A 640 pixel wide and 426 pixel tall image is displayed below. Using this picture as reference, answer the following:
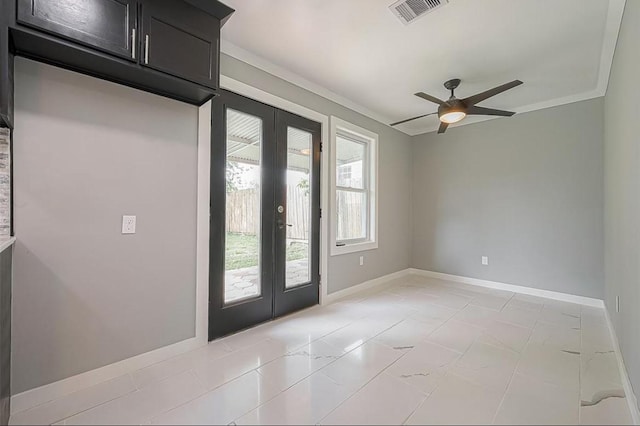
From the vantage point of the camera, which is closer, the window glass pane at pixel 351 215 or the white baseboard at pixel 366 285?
the white baseboard at pixel 366 285

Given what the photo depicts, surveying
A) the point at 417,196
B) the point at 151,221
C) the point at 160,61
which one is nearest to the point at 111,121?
the point at 160,61

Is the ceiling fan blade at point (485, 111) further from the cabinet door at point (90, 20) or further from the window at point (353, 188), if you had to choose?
the cabinet door at point (90, 20)

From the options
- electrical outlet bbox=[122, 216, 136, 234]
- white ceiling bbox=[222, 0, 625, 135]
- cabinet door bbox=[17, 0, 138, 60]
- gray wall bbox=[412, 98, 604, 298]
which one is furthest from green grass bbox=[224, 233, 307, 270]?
gray wall bbox=[412, 98, 604, 298]

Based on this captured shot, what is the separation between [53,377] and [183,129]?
1.80 metres

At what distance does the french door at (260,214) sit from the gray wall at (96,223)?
0.25 metres

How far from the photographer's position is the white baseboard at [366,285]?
3.61 meters

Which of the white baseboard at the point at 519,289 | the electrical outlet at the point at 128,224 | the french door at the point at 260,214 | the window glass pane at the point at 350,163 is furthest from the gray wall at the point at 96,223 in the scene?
the white baseboard at the point at 519,289

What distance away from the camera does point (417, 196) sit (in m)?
5.10

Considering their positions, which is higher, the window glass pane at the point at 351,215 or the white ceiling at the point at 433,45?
the white ceiling at the point at 433,45

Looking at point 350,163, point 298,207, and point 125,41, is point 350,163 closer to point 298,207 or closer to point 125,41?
point 298,207

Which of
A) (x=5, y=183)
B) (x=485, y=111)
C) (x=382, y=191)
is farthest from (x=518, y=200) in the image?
(x=5, y=183)

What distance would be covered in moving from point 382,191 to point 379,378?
2974 millimetres

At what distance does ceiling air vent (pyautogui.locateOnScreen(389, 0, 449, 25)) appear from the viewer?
2.04m

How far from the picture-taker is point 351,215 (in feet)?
13.6
